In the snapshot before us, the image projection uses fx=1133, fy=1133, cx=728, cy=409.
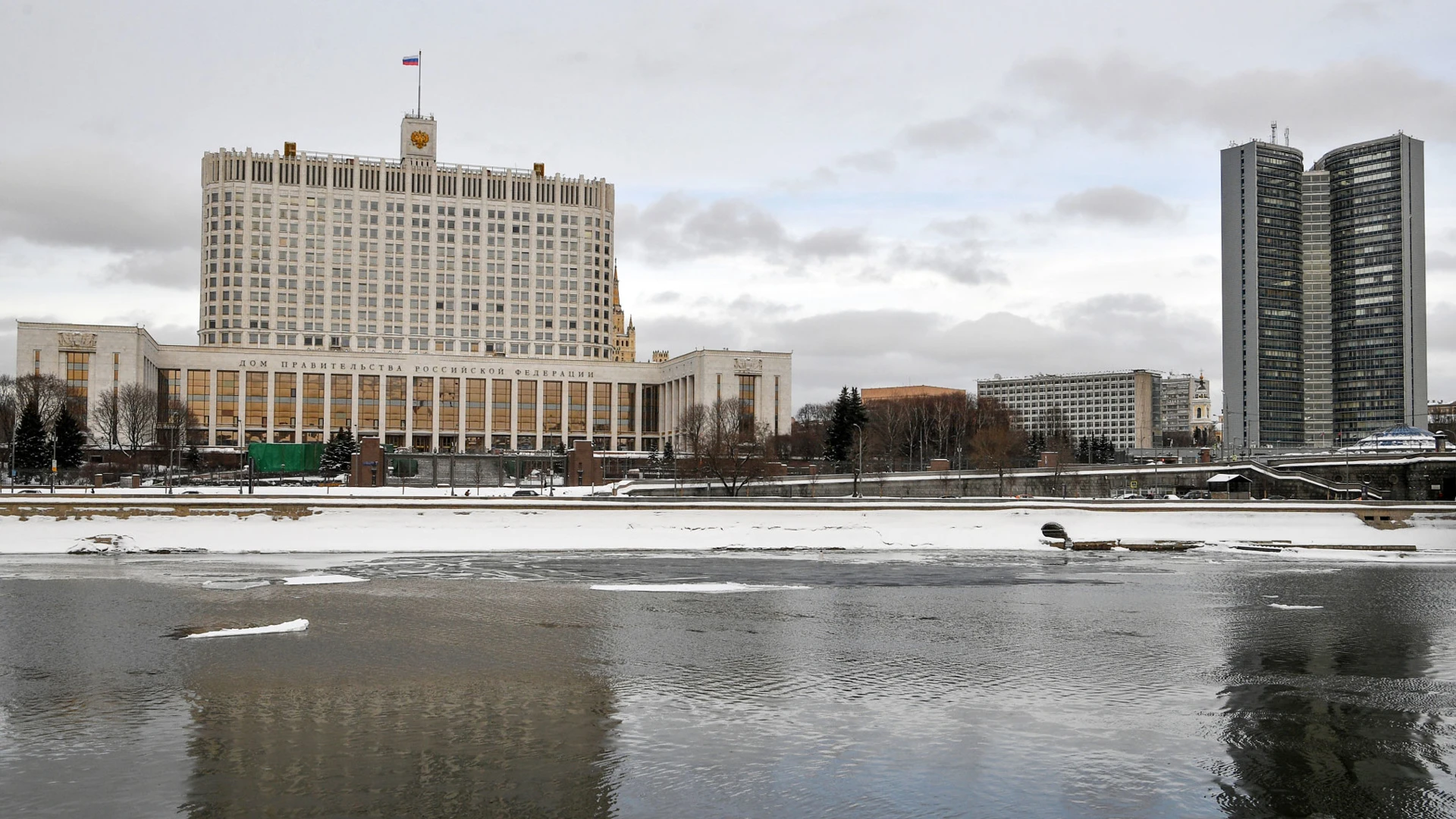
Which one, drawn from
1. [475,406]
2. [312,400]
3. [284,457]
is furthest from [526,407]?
[284,457]

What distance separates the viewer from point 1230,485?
9519 cm

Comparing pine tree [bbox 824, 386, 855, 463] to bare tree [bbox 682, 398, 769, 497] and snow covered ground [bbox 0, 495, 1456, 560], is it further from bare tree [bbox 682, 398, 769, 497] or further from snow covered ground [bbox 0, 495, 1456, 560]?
snow covered ground [bbox 0, 495, 1456, 560]

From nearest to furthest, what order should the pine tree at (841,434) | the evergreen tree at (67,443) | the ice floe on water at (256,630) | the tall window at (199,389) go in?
the ice floe on water at (256,630) < the evergreen tree at (67,443) < the pine tree at (841,434) < the tall window at (199,389)

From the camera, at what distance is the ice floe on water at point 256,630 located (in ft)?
77.0

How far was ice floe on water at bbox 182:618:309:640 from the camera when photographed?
23.5 m

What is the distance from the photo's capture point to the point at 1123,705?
1748cm

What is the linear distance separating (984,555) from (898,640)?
996 inches

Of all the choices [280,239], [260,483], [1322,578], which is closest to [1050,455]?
[1322,578]

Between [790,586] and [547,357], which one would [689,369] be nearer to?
[547,357]

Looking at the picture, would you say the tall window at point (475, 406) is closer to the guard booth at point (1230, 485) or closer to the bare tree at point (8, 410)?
the bare tree at point (8, 410)

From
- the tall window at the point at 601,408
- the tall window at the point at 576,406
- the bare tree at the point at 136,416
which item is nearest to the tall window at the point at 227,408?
the bare tree at the point at 136,416

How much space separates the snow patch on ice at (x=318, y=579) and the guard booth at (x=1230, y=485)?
74.3 metres

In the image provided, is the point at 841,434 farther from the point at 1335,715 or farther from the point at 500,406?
the point at 1335,715

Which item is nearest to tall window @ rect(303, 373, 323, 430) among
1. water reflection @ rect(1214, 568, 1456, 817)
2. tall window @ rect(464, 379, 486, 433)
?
tall window @ rect(464, 379, 486, 433)
